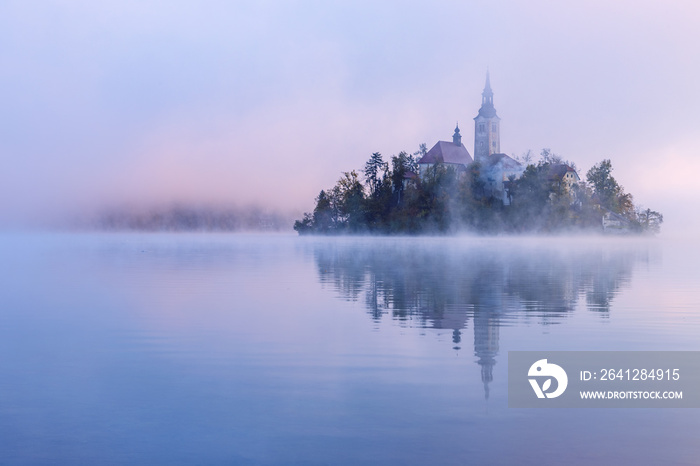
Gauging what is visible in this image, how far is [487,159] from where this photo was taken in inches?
7397

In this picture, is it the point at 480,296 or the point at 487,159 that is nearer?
the point at 480,296

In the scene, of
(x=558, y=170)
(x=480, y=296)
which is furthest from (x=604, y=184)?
(x=480, y=296)

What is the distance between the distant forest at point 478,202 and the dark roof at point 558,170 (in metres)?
0.44

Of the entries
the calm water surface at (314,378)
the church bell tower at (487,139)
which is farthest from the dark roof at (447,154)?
the calm water surface at (314,378)

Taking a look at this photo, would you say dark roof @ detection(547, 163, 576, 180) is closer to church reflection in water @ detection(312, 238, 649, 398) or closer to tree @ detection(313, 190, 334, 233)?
tree @ detection(313, 190, 334, 233)

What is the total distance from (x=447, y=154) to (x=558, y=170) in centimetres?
3621

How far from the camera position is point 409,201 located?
163 m

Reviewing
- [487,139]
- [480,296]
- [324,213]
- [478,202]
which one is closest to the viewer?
[480,296]

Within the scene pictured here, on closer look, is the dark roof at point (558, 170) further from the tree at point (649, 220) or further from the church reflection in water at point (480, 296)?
the church reflection in water at point (480, 296)

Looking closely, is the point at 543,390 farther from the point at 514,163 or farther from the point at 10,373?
the point at 514,163

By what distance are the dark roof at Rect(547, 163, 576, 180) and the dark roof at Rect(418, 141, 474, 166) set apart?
3026 centimetres

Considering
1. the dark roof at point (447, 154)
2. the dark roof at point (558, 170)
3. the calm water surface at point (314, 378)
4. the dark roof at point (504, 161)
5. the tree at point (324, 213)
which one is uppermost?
the dark roof at point (447, 154)

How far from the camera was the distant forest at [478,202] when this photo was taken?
152500 millimetres

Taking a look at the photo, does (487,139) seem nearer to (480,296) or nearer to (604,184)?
(604,184)
